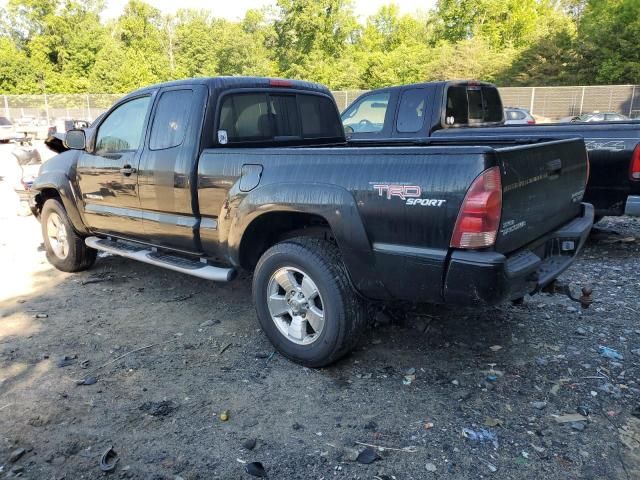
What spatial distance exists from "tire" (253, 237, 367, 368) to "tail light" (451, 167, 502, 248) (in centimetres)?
88

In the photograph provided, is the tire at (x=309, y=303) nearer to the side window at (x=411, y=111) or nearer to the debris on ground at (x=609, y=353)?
the debris on ground at (x=609, y=353)

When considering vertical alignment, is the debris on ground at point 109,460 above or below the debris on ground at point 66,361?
below

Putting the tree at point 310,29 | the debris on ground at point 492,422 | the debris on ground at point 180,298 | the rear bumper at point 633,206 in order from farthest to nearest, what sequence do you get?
1. the tree at point 310,29
2. the rear bumper at point 633,206
3. the debris on ground at point 180,298
4. the debris on ground at point 492,422

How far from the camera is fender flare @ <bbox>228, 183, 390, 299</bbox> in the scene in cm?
Result: 313

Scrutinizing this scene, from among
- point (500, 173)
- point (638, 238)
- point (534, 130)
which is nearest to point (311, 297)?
point (500, 173)

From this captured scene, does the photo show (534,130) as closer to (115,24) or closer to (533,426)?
(533,426)

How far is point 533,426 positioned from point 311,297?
1.52 meters

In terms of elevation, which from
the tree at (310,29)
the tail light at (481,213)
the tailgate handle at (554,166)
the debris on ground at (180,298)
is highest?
the tree at (310,29)

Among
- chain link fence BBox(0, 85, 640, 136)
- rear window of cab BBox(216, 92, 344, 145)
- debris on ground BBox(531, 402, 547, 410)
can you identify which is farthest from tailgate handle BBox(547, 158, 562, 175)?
chain link fence BBox(0, 85, 640, 136)

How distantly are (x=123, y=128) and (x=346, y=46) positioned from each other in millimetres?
51635

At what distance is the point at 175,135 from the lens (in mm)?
4262

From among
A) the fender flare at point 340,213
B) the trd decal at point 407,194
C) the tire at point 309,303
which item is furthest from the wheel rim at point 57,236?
the trd decal at point 407,194

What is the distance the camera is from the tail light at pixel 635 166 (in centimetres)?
538

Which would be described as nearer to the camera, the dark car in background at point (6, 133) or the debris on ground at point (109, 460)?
the debris on ground at point (109, 460)
